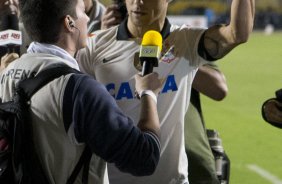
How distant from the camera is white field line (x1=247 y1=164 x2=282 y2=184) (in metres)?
6.88

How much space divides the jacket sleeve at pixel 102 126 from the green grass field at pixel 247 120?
405 centimetres

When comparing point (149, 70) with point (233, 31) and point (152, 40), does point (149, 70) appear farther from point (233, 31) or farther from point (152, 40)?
point (233, 31)

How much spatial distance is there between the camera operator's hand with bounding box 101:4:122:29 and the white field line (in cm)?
316

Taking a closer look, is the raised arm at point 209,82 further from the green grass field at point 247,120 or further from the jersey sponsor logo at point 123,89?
the green grass field at point 247,120

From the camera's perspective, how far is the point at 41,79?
254 centimetres

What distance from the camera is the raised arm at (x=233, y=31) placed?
3.27 m

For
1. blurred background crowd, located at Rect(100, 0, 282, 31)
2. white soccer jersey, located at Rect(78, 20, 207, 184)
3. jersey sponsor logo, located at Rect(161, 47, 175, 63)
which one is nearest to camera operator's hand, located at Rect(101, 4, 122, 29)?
white soccer jersey, located at Rect(78, 20, 207, 184)

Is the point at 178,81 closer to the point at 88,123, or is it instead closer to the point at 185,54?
the point at 185,54

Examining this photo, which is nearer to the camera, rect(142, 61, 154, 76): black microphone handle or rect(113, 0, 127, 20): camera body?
rect(142, 61, 154, 76): black microphone handle

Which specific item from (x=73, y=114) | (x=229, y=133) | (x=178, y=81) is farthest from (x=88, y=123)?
(x=229, y=133)

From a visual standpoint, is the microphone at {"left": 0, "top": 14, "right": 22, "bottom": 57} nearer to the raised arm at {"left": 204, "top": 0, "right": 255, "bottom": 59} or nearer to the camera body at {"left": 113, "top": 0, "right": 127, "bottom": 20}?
the camera body at {"left": 113, "top": 0, "right": 127, "bottom": 20}

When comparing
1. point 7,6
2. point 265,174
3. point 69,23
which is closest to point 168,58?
point 69,23

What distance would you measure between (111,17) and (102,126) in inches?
76.5

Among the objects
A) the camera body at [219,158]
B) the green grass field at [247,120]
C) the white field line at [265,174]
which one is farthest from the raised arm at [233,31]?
the white field line at [265,174]
